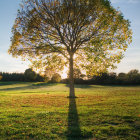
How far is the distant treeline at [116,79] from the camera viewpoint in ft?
222

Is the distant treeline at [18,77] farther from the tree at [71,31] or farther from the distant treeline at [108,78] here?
the tree at [71,31]

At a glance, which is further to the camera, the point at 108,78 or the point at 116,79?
the point at 108,78

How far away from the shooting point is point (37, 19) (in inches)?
754

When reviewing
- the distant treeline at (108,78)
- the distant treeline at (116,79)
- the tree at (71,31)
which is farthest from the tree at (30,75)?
the tree at (71,31)

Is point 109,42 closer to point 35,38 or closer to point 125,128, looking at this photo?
point 35,38

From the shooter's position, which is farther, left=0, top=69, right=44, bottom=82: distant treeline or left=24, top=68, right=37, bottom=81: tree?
left=0, top=69, right=44, bottom=82: distant treeline

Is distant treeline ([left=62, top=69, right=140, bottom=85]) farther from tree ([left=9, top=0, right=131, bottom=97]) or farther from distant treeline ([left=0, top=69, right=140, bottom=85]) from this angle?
tree ([left=9, top=0, right=131, bottom=97])

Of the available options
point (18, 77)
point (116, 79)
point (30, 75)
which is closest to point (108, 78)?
point (116, 79)

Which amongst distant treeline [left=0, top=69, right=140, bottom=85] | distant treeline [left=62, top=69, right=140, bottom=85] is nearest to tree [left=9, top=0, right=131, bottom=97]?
distant treeline [left=0, top=69, right=140, bottom=85]

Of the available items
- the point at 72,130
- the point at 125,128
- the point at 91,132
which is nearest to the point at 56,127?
the point at 72,130

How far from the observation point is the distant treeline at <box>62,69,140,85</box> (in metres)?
67.6

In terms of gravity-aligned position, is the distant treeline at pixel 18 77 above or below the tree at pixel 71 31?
below

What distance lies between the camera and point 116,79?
70438mm

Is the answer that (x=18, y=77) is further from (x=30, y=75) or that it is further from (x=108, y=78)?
(x=108, y=78)
